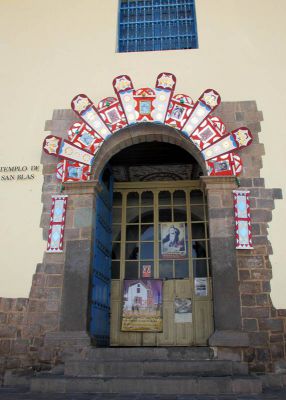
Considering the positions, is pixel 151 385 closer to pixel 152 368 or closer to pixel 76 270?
pixel 152 368

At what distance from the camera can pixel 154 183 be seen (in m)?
7.35

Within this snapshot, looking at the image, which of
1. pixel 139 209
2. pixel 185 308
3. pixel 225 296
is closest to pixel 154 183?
pixel 139 209

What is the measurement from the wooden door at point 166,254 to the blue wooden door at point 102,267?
36 centimetres

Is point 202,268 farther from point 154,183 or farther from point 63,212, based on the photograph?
point 63,212

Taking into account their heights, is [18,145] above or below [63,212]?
above

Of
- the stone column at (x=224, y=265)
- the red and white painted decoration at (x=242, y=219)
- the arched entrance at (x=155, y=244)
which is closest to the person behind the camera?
the stone column at (x=224, y=265)

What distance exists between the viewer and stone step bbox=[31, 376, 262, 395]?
4015 millimetres

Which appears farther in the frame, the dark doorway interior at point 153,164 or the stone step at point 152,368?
the dark doorway interior at point 153,164

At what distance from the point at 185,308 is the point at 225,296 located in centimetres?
164

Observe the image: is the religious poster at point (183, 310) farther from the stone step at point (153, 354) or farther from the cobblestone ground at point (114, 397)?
the cobblestone ground at point (114, 397)

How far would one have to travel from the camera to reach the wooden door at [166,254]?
6508 mm

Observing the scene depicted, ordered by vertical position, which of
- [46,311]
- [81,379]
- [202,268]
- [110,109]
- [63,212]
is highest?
[110,109]

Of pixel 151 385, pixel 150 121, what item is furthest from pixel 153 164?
pixel 151 385

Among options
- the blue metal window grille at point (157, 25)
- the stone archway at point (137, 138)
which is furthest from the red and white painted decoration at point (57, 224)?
the blue metal window grille at point (157, 25)
